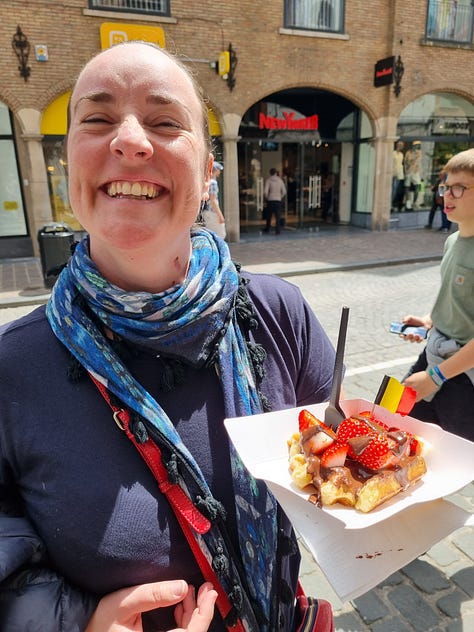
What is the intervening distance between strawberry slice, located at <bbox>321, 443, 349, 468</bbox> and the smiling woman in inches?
8.1

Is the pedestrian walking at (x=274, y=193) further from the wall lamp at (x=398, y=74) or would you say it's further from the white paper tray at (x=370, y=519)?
the white paper tray at (x=370, y=519)

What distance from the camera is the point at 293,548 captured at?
4.19 ft

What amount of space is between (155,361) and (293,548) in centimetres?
62

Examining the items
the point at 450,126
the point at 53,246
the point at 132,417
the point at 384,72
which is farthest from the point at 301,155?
the point at 132,417

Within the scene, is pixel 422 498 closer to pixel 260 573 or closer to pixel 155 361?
pixel 260 573

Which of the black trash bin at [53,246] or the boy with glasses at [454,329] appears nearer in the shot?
the boy with glasses at [454,329]

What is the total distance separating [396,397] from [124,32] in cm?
1273

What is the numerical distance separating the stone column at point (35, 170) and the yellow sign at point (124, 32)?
7.88ft

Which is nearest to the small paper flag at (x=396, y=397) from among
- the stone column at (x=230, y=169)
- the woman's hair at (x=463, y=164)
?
the woman's hair at (x=463, y=164)

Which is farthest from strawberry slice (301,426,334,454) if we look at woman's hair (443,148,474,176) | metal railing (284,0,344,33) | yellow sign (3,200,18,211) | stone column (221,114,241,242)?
metal railing (284,0,344,33)

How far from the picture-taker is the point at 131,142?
42.1 inches

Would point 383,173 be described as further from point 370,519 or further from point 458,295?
point 370,519

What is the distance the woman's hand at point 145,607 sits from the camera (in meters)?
1.02

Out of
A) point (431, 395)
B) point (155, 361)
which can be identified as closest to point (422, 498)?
point (155, 361)
